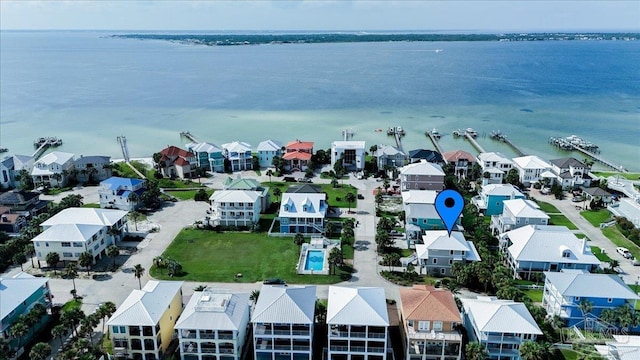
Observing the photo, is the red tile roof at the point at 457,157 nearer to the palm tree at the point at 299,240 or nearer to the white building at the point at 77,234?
the palm tree at the point at 299,240

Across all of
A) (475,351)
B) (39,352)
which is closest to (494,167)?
(475,351)

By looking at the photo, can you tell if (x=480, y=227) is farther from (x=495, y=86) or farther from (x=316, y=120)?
(x=495, y=86)

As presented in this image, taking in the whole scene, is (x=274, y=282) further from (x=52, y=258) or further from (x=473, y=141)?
(x=473, y=141)

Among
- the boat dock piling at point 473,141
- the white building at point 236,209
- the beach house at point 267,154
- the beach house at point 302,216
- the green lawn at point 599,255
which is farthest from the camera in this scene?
the boat dock piling at point 473,141

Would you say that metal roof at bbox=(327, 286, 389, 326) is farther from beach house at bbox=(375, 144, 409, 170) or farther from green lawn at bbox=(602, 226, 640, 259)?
beach house at bbox=(375, 144, 409, 170)

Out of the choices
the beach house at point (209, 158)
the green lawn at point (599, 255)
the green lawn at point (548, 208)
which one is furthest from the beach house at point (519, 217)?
the beach house at point (209, 158)

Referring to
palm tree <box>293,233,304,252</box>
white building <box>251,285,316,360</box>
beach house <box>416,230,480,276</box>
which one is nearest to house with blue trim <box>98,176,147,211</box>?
palm tree <box>293,233,304,252</box>
